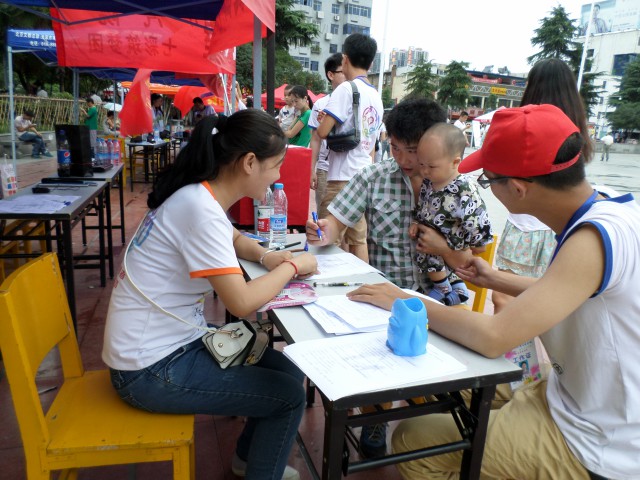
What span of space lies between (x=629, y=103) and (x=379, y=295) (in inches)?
1673

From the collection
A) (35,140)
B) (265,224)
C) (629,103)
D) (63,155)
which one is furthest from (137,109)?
(629,103)

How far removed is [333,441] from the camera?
1.09m

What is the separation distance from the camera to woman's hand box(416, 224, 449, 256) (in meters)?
2.02

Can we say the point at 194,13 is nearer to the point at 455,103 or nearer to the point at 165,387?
the point at 165,387

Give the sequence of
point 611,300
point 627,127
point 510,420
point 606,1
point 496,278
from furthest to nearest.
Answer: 1. point 606,1
2. point 627,127
3. point 496,278
4. point 510,420
5. point 611,300

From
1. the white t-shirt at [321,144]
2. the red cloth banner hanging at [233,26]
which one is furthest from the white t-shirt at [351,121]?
the red cloth banner hanging at [233,26]

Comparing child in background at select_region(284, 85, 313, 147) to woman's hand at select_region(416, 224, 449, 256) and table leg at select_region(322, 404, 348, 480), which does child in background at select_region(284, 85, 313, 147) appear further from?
table leg at select_region(322, 404, 348, 480)

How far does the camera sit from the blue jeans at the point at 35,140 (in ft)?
39.8

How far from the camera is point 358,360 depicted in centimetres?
118

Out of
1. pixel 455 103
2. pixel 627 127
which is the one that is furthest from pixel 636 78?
pixel 455 103

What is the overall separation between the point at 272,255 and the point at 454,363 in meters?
0.88

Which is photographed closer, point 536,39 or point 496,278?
point 496,278

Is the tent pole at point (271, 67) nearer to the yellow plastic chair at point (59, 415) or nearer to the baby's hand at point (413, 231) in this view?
the baby's hand at point (413, 231)

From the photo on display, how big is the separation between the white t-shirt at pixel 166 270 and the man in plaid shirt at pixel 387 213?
857mm
